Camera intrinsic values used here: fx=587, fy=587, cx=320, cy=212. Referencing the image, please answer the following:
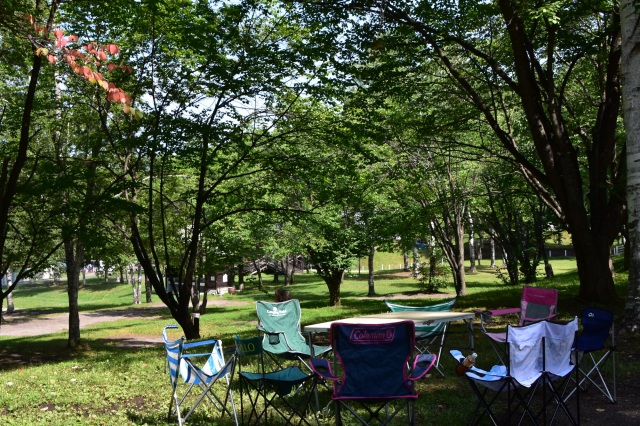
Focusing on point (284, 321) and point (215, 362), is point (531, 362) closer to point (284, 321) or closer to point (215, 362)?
point (215, 362)

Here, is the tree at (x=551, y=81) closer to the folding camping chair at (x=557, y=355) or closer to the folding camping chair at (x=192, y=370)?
the folding camping chair at (x=557, y=355)

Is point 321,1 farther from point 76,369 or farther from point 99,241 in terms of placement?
point 76,369

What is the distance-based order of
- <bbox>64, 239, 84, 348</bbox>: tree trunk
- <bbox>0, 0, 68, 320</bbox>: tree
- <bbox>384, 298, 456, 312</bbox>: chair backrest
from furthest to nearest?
<bbox>64, 239, 84, 348</bbox>: tree trunk, <bbox>0, 0, 68, 320</bbox>: tree, <bbox>384, 298, 456, 312</bbox>: chair backrest

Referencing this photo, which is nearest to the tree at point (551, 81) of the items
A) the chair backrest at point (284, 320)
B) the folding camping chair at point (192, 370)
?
the chair backrest at point (284, 320)

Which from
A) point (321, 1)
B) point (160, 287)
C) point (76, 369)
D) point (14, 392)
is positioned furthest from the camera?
point (160, 287)

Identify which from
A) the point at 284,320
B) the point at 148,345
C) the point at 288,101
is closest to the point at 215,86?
the point at 288,101

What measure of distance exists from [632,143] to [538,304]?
7.33 feet

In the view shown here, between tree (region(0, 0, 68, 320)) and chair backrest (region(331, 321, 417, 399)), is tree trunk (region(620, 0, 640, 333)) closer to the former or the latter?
chair backrest (region(331, 321, 417, 399))

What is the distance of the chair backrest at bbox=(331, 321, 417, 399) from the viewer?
13.0 feet

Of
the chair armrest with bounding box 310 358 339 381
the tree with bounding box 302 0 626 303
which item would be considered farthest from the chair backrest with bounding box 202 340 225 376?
the tree with bounding box 302 0 626 303

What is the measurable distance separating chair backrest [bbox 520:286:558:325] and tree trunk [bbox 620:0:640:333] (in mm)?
1113

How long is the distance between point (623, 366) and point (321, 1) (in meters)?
7.00

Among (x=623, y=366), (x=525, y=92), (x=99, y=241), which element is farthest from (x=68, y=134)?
(x=623, y=366)

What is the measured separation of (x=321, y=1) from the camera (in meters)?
9.71
